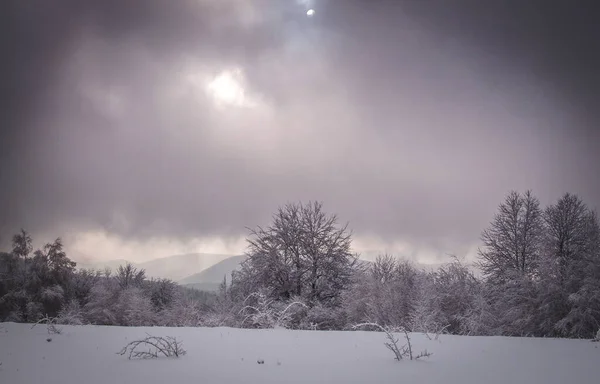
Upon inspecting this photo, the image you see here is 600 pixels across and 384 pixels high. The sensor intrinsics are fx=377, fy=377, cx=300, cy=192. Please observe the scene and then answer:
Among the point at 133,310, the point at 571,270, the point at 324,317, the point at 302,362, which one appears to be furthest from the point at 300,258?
the point at 302,362

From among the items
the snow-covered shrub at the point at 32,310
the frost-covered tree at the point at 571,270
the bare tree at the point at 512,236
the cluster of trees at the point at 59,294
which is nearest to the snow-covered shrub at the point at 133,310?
the cluster of trees at the point at 59,294

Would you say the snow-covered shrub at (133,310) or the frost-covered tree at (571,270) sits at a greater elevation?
the frost-covered tree at (571,270)

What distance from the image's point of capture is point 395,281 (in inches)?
829

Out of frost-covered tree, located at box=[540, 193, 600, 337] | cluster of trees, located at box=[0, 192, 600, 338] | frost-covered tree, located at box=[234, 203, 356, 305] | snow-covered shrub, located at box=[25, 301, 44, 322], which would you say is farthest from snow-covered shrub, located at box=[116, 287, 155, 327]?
frost-covered tree, located at box=[540, 193, 600, 337]

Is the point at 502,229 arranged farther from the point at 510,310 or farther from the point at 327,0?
the point at 327,0

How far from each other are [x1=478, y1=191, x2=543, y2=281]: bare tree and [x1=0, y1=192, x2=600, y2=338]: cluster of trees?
0.06 meters

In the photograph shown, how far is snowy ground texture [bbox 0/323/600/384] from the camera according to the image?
3553mm

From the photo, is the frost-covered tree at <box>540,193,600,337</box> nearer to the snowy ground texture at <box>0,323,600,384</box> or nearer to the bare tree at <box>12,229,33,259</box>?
the snowy ground texture at <box>0,323,600,384</box>

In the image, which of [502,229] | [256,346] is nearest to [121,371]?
[256,346]

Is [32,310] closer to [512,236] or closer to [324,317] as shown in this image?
[324,317]

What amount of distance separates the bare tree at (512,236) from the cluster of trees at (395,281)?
6 centimetres

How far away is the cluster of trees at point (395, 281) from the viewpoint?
14359mm

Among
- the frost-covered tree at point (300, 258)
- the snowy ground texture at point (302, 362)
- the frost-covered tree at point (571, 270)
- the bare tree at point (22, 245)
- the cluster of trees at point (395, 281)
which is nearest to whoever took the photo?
the snowy ground texture at point (302, 362)

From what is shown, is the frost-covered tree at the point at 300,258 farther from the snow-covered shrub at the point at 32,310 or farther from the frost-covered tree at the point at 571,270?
the snow-covered shrub at the point at 32,310
